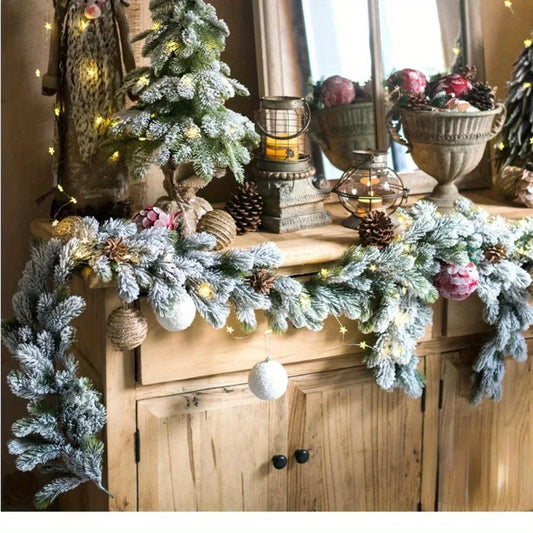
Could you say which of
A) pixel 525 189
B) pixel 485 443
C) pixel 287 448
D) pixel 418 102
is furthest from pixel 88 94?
pixel 485 443

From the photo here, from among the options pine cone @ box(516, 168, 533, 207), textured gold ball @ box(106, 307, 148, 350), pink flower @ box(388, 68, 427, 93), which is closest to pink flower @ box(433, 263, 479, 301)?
pine cone @ box(516, 168, 533, 207)

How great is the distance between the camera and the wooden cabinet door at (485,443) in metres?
1.85

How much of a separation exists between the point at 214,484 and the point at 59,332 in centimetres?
44

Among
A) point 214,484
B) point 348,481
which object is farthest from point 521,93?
point 214,484

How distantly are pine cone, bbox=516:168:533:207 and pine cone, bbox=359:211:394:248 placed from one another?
1.43 feet

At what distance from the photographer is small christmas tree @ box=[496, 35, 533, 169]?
6.40 ft

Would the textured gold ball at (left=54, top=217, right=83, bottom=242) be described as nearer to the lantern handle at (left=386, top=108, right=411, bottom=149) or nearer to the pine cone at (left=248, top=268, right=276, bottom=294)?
the pine cone at (left=248, top=268, right=276, bottom=294)

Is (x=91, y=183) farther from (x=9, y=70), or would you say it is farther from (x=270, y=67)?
(x=270, y=67)

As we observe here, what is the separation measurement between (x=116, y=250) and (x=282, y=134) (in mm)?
498

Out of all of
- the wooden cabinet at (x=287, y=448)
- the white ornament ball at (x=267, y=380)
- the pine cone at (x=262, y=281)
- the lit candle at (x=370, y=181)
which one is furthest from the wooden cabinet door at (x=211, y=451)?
the lit candle at (x=370, y=181)

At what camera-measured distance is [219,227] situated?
1544mm

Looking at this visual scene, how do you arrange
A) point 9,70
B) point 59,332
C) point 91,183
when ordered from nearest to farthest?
point 59,332 → point 91,183 → point 9,70

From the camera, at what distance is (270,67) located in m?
1.84

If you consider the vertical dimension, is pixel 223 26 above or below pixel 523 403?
above
